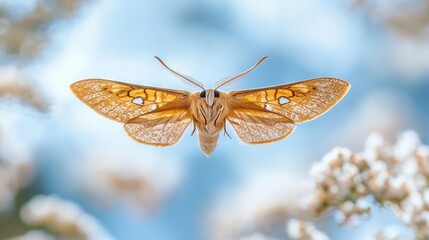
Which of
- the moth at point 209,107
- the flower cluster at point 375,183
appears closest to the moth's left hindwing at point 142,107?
the moth at point 209,107

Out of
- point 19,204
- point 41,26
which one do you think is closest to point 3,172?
point 41,26

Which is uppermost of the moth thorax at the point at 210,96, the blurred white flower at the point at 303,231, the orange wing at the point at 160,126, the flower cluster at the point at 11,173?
the flower cluster at the point at 11,173

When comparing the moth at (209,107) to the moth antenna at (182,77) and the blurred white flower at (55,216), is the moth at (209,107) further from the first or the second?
the blurred white flower at (55,216)

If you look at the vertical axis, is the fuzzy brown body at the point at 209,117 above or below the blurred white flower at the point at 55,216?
below

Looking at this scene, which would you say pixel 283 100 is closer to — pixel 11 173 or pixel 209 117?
pixel 209 117

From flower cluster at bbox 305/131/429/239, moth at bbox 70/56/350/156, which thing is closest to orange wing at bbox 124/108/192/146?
moth at bbox 70/56/350/156

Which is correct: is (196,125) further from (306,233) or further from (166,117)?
(306,233)

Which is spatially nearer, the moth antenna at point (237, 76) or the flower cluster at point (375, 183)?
the moth antenna at point (237, 76)
